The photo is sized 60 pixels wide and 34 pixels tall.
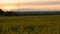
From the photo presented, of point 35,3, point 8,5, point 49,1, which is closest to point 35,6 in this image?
point 35,3

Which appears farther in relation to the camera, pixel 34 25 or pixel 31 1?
pixel 31 1

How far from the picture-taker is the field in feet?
2.76

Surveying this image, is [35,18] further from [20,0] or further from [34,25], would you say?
[20,0]

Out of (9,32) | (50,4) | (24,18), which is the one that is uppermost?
(50,4)

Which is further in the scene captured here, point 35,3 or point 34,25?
point 35,3

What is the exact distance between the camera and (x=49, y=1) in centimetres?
95

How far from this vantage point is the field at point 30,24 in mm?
841

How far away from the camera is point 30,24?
2.81 ft

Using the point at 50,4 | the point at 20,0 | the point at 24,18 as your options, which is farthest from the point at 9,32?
the point at 50,4

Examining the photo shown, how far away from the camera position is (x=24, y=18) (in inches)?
34.0

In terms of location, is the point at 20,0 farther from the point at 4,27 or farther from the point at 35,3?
the point at 4,27

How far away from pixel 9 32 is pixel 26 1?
31 centimetres

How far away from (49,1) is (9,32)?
435 millimetres

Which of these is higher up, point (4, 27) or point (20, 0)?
point (20, 0)
